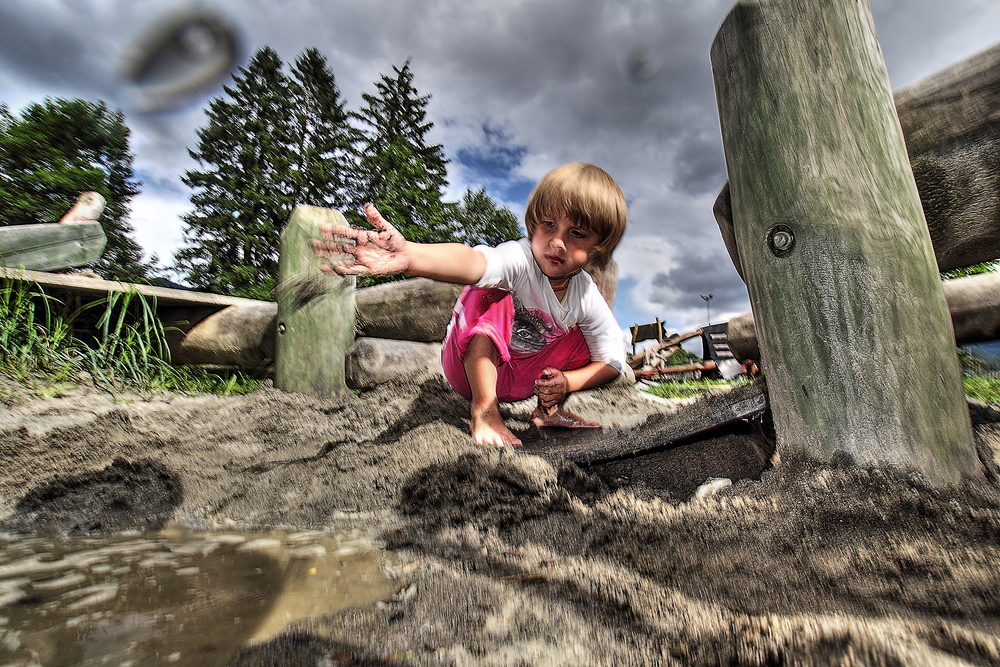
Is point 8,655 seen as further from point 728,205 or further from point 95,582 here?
point 728,205

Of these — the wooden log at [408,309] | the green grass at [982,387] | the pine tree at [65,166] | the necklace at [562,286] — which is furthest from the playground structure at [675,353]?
the pine tree at [65,166]

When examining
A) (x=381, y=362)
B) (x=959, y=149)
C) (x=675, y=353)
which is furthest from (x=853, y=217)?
(x=675, y=353)

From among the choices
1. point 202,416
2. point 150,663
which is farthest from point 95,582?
point 202,416

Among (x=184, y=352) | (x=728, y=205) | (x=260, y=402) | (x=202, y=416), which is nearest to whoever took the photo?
(x=728, y=205)

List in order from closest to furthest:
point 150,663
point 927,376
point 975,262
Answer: point 150,663 → point 927,376 → point 975,262

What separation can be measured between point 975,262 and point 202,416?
11.2ft

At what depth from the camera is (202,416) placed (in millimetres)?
2740

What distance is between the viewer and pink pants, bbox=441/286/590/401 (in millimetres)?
2455

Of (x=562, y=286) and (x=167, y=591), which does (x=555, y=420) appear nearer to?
(x=562, y=286)

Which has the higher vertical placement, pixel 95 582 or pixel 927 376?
pixel 927 376

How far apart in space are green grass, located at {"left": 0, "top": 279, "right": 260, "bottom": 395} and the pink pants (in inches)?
85.7

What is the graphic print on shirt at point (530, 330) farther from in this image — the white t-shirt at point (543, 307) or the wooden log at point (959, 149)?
the wooden log at point (959, 149)

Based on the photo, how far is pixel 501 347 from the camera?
95.7 inches

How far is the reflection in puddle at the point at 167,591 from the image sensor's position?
841mm
